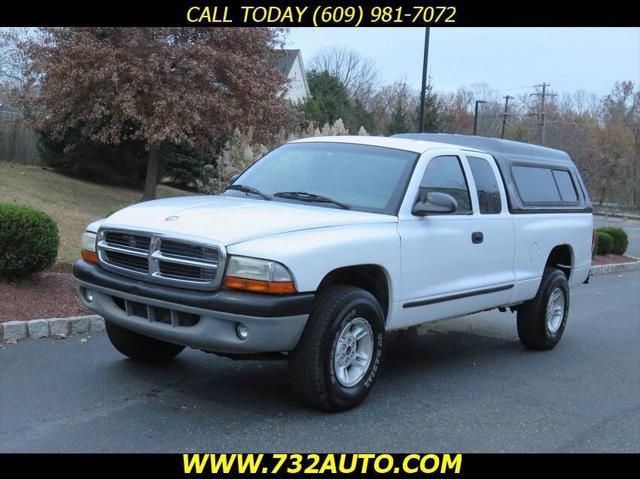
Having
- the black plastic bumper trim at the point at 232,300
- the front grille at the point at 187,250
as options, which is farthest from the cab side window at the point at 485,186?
the front grille at the point at 187,250

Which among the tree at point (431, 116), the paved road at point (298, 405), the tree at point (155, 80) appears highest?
the tree at point (431, 116)

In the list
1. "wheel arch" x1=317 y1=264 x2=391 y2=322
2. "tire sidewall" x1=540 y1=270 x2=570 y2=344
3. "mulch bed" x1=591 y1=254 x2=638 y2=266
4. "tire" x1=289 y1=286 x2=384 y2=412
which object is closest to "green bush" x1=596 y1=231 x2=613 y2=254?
"mulch bed" x1=591 y1=254 x2=638 y2=266

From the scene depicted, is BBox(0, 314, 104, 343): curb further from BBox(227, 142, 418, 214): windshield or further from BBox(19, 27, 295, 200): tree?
BBox(19, 27, 295, 200): tree

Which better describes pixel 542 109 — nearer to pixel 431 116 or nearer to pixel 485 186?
pixel 431 116

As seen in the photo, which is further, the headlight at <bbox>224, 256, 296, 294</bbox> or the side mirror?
the side mirror

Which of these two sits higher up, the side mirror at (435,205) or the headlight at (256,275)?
the side mirror at (435,205)

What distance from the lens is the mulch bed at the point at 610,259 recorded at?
1704cm

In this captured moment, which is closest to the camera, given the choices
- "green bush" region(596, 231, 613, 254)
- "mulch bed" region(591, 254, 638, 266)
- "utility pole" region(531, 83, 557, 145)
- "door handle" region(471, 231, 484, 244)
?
"door handle" region(471, 231, 484, 244)

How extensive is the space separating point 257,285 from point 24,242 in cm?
367

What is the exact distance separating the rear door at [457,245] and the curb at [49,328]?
318 centimetres

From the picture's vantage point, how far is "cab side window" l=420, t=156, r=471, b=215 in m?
5.56

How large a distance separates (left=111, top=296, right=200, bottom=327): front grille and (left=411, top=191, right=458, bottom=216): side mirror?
6.37ft

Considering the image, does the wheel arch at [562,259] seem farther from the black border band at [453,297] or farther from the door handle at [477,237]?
the door handle at [477,237]

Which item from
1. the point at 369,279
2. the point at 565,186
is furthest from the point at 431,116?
the point at 369,279
